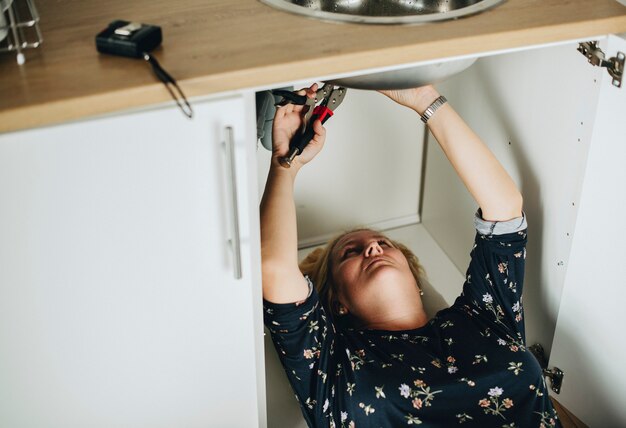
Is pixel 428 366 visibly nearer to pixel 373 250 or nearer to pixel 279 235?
pixel 373 250

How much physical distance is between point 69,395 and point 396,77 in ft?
2.58

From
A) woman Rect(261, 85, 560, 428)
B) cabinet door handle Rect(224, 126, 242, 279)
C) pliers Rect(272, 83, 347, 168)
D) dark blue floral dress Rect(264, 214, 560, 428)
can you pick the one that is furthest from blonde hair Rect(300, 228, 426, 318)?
cabinet door handle Rect(224, 126, 242, 279)

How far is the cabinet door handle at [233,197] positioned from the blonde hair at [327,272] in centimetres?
57

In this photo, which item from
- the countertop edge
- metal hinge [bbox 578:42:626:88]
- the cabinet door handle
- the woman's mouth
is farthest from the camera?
the woman's mouth

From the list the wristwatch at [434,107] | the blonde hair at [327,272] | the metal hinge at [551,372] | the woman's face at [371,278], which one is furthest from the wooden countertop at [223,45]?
the metal hinge at [551,372]

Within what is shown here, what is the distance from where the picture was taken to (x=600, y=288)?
1.57 meters

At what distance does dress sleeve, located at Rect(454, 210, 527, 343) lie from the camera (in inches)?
63.4

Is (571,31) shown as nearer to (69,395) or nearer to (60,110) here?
(60,110)

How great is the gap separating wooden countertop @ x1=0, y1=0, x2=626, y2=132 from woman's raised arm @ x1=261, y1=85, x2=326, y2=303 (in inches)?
10.5

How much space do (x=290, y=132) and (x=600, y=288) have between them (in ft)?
2.39

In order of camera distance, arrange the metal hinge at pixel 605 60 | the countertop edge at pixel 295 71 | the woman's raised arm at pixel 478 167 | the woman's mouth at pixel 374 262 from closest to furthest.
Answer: the countertop edge at pixel 295 71 → the metal hinge at pixel 605 60 → the woman's raised arm at pixel 478 167 → the woman's mouth at pixel 374 262

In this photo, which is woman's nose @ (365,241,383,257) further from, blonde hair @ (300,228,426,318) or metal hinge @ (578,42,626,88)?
metal hinge @ (578,42,626,88)

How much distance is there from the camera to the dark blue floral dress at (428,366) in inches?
57.9

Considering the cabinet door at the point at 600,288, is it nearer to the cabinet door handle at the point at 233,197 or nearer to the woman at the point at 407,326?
the woman at the point at 407,326
